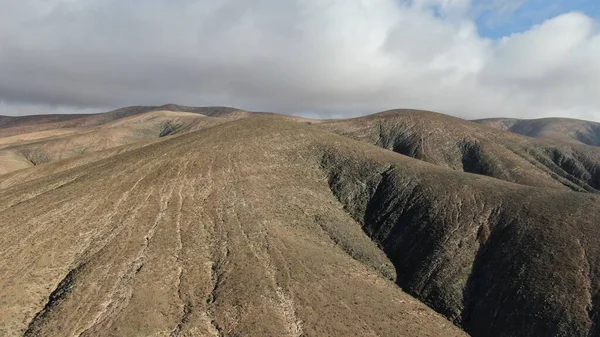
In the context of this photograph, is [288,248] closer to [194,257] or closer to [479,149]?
[194,257]

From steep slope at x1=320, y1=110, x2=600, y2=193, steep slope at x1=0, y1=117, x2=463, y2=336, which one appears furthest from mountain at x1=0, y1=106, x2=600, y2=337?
steep slope at x1=320, y1=110, x2=600, y2=193

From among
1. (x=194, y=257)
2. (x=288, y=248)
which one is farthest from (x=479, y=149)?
(x=194, y=257)

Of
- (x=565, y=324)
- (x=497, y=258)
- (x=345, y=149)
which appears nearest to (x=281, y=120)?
(x=345, y=149)

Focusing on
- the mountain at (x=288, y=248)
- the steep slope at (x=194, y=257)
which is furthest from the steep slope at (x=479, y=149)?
the steep slope at (x=194, y=257)

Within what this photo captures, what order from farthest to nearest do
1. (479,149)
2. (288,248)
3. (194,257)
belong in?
(479,149) < (288,248) < (194,257)

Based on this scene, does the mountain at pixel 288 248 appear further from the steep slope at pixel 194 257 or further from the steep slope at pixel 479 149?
the steep slope at pixel 479 149

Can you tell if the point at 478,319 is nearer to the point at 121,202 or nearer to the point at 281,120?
the point at 121,202

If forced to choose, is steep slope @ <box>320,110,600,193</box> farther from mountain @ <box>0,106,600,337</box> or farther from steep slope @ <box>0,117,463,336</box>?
steep slope @ <box>0,117,463,336</box>
